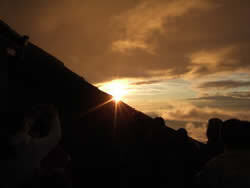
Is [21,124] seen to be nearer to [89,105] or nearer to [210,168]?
[210,168]

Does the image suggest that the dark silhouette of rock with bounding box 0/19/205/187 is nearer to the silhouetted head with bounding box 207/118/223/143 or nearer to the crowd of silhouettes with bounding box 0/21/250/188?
the crowd of silhouettes with bounding box 0/21/250/188

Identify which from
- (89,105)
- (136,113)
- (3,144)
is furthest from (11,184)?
(136,113)

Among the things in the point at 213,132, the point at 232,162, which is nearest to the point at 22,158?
the point at 232,162

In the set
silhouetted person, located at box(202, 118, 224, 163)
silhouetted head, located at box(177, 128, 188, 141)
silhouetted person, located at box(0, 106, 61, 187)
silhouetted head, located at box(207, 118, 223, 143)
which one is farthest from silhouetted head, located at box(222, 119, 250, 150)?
silhouetted head, located at box(207, 118, 223, 143)

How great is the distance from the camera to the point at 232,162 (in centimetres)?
340

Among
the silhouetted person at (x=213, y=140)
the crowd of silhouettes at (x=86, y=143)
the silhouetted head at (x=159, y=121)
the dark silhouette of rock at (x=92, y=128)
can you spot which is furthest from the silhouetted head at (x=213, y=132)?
the dark silhouette of rock at (x=92, y=128)

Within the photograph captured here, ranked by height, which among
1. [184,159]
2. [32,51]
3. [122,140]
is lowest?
[184,159]

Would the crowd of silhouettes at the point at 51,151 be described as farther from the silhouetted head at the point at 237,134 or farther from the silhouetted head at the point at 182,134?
the silhouetted head at the point at 182,134

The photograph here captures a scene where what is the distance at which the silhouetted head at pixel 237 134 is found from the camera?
341 cm

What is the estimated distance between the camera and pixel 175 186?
7.36 m

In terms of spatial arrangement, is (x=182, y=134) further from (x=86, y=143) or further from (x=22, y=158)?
(x=22, y=158)

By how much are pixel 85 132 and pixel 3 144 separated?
4385 mm

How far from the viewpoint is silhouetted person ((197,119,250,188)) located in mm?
3299

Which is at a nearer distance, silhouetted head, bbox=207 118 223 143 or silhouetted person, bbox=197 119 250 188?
silhouetted person, bbox=197 119 250 188
